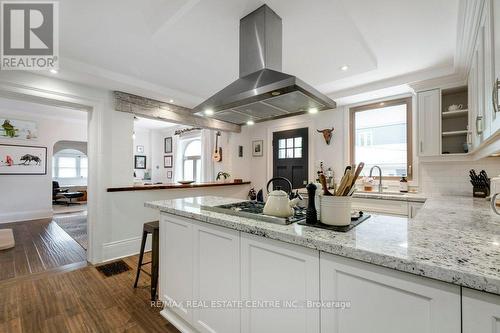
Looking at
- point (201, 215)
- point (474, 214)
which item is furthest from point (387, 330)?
point (474, 214)

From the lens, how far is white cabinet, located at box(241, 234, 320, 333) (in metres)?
1.04

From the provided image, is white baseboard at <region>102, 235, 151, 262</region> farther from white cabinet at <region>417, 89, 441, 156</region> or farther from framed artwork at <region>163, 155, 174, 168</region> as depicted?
framed artwork at <region>163, 155, 174, 168</region>

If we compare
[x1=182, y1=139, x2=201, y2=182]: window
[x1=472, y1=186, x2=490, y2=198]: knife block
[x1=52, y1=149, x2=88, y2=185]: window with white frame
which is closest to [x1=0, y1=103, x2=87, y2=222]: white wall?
[x1=182, y1=139, x2=201, y2=182]: window

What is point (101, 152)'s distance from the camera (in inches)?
121

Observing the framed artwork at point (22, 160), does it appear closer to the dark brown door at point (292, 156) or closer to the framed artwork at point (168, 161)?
the framed artwork at point (168, 161)

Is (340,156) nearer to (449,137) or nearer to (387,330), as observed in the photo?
(449,137)

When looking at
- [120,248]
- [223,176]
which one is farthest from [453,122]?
[120,248]

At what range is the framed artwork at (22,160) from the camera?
532cm

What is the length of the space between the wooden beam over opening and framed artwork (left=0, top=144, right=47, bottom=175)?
4314 millimetres

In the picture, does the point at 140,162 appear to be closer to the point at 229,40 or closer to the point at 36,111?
the point at 36,111

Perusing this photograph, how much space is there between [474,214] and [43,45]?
391cm

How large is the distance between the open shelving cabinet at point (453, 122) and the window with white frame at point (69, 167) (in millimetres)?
11618

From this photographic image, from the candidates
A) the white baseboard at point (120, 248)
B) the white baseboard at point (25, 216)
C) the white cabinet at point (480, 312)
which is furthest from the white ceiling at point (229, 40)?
the white baseboard at point (25, 216)

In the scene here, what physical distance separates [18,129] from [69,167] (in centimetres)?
549
